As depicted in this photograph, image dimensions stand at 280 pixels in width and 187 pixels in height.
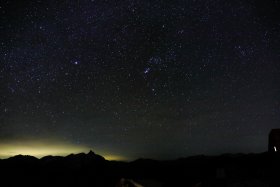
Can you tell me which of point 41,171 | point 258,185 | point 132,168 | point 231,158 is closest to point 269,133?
point 258,185

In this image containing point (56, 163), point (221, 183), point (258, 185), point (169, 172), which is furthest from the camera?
point (56, 163)

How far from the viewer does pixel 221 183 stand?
26.5m

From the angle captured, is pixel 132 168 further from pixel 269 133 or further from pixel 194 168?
pixel 269 133

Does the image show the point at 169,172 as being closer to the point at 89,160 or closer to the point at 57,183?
the point at 57,183

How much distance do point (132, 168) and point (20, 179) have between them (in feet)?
122

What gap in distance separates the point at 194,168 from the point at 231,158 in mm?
11776

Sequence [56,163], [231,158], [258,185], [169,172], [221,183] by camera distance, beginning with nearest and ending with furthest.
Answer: [258,185]
[221,183]
[231,158]
[169,172]
[56,163]

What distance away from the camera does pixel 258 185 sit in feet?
74.3

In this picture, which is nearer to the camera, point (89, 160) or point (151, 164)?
point (151, 164)

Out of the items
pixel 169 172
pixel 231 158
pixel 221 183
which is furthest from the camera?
pixel 169 172

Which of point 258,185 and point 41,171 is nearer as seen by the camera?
point 258,185

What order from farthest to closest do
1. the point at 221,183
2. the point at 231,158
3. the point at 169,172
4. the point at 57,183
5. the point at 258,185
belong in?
the point at 169,172 < the point at 57,183 < the point at 231,158 < the point at 221,183 < the point at 258,185

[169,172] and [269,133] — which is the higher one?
[269,133]

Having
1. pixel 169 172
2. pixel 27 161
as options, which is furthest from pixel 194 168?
pixel 27 161
